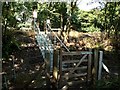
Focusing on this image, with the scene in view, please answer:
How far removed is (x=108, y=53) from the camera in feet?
43.6

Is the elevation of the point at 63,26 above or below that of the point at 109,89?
above

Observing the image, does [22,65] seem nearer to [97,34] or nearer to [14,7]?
[14,7]

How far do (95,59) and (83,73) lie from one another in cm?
57

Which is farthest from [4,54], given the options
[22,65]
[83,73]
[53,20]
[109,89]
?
[53,20]

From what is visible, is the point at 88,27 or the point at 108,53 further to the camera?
the point at 88,27

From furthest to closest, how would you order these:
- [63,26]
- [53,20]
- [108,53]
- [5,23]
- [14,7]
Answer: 1. [53,20]
2. [63,26]
3. [108,53]
4. [14,7]
5. [5,23]

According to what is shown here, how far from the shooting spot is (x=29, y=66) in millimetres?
10570

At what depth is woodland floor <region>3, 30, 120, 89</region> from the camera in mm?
7263

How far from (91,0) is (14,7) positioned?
9.70 metres

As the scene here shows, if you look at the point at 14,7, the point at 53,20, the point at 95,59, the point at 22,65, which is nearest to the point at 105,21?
the point at 53,20

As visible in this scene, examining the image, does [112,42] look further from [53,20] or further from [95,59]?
[95,59]

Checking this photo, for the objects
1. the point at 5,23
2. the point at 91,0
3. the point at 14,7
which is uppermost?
the point at 91,0

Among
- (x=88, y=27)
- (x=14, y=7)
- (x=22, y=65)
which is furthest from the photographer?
(x=88, y=27)

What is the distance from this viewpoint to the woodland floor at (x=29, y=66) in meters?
7.26
